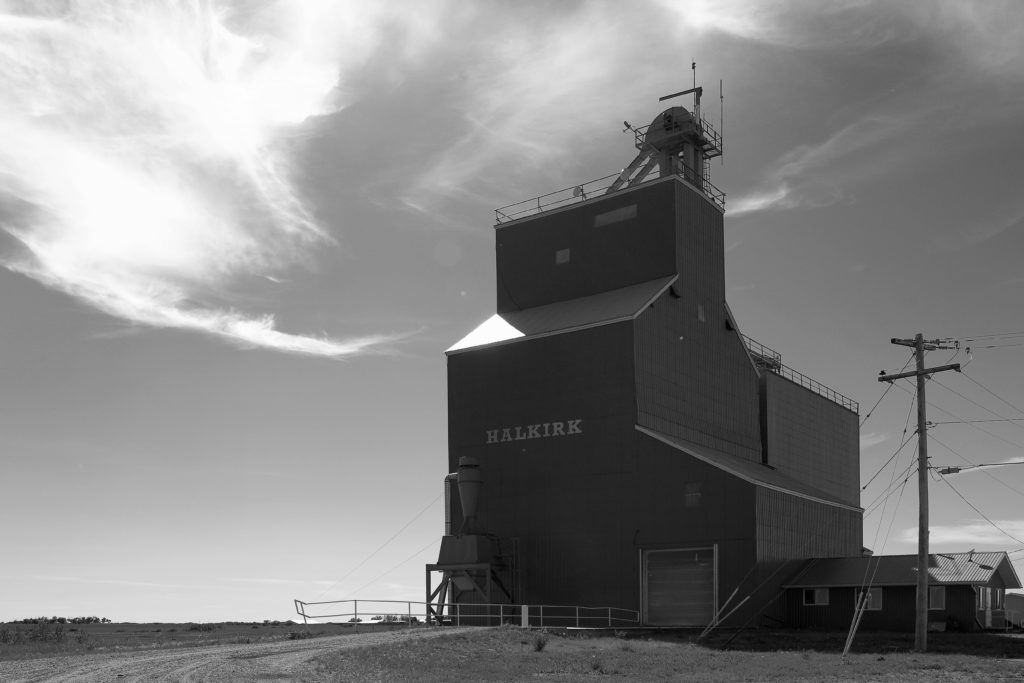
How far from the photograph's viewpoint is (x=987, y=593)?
46500 millimetres

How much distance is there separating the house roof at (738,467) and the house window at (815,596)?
471cm

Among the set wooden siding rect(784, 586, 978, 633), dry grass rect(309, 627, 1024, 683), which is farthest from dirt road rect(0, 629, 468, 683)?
wooden siding rect(784, 586, 978, 633)

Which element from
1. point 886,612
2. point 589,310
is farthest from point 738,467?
point 589,310

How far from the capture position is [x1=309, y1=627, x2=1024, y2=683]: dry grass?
2844 centimetres

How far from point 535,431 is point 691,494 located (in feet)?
30.6

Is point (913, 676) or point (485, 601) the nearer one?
point (913, 676)

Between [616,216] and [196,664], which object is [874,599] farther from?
[196,664]

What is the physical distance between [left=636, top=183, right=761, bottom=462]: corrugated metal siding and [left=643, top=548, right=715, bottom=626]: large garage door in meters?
6.56

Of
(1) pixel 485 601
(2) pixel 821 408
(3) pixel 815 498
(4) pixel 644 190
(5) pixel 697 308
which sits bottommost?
(1) pixel 485 601

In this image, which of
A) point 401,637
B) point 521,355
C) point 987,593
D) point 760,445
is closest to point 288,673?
point 401,637

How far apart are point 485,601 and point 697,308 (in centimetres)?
1974

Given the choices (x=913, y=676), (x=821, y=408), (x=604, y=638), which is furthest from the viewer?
(x=821, y=408)

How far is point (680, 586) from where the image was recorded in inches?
1898

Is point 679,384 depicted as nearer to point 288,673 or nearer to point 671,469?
point 671,469
